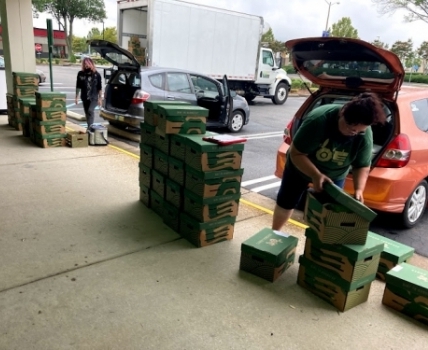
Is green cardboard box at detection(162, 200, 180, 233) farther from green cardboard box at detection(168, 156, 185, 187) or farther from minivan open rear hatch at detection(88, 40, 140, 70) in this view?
minivan open rear hatch at detection(88, 40, 140, 70)

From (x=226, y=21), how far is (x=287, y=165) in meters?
12.1

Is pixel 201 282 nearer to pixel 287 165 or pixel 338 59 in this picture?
pixel 287 165

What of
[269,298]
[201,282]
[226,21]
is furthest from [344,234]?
[226,21]

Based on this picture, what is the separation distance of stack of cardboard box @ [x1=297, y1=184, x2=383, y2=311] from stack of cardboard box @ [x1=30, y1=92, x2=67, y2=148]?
528 cm

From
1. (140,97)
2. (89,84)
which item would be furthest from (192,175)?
(89,84)

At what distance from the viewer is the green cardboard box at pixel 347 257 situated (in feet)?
8.54

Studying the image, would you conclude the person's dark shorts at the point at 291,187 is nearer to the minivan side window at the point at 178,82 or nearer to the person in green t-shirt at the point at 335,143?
the person in green t-shirt at the point at 335,143

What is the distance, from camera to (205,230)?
3.52 meters

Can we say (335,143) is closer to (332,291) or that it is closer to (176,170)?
(332,291)

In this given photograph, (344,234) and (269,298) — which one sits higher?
(344,234)

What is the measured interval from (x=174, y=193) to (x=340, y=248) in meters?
1.75

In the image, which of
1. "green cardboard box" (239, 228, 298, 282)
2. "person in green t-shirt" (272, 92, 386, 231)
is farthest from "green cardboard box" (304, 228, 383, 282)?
"person in green t-shirt" (272, 92, 386, 231)

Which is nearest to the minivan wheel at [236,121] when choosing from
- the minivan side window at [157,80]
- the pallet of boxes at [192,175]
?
the minivan side window at [157,80]

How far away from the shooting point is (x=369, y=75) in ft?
12.4
